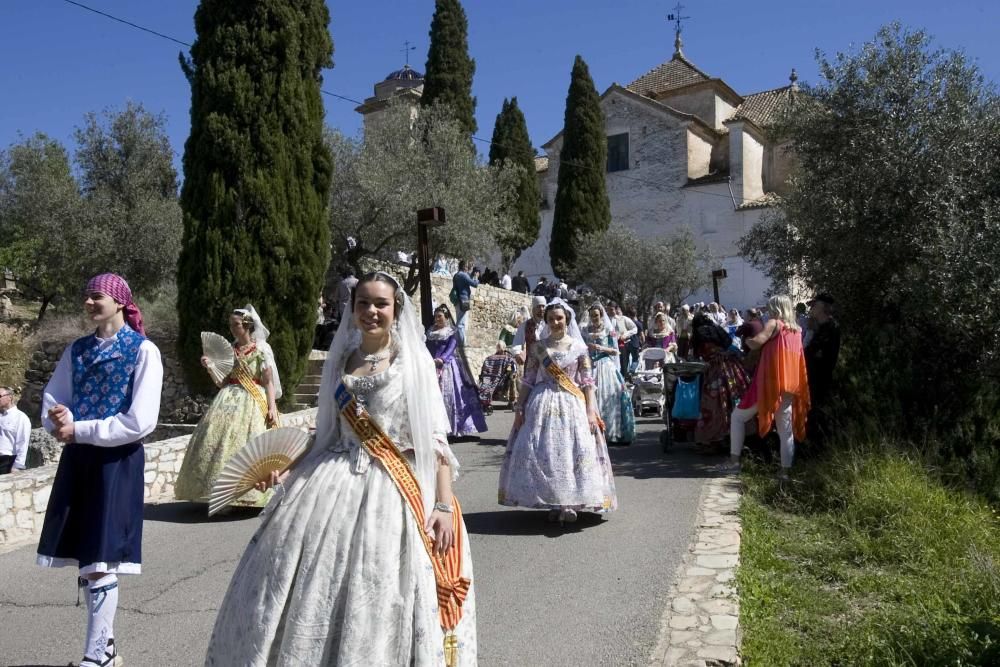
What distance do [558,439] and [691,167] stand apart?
32993 millimetres

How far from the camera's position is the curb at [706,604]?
161 inches

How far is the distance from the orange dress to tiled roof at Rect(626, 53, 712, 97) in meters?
34.8

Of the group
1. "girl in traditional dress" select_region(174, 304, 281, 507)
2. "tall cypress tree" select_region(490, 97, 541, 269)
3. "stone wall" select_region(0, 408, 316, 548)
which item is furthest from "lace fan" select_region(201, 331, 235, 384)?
"tall cypress tree" select_region(490, 97, 541, 269)

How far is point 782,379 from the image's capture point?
316 inches

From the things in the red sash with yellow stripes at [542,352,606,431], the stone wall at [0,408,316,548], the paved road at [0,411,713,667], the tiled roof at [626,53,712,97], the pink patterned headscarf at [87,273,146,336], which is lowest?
the paved road at [0,411,713,667]

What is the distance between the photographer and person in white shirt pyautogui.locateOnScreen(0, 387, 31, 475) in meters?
9.46

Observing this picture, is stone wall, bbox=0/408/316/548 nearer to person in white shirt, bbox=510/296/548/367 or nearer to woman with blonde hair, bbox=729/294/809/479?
woman with blonde hair, bbox=729/294/809/479

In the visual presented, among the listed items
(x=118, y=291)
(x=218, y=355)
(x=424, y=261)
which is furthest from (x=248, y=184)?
(x=118, y=291)

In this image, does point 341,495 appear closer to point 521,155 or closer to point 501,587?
point 501,587

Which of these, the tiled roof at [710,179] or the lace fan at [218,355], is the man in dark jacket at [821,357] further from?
the tiled roof at [710,179]

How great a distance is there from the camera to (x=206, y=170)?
1349 centimetres

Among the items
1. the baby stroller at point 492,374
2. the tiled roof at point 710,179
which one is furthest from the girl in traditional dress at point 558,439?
the tiled roof at point 710,179

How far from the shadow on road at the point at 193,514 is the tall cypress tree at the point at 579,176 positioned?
2716 cm

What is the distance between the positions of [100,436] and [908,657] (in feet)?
13.1
